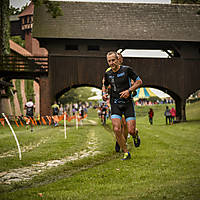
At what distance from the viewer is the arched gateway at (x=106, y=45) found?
26797mm

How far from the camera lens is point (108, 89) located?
22.7 ft

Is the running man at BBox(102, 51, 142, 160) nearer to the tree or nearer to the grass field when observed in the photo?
the grass field

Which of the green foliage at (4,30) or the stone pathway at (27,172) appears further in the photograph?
the green foliage at (4,30)

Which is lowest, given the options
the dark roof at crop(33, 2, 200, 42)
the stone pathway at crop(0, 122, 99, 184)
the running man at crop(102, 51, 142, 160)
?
the stone pathway at crop(0, 122, 99, 184)

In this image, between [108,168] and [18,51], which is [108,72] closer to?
[108,168]

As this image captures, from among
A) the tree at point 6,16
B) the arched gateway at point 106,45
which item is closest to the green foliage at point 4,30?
the tree at point 6,16

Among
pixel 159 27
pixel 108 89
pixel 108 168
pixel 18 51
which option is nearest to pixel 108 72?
pixel 108 89

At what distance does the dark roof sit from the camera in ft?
88.0

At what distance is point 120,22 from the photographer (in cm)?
2842

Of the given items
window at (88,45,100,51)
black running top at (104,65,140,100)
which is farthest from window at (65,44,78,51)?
black running top at (104,65,140,100)

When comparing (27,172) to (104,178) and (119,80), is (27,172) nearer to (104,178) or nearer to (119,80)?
(104,178)

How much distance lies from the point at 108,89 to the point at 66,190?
3153 mm

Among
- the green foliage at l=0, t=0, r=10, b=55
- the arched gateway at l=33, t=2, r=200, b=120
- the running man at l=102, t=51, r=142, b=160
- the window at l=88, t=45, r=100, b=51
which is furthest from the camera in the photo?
the green foliage at l=0, t=0, r=10, b=55

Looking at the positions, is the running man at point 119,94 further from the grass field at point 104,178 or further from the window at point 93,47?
the window at point 93,47
